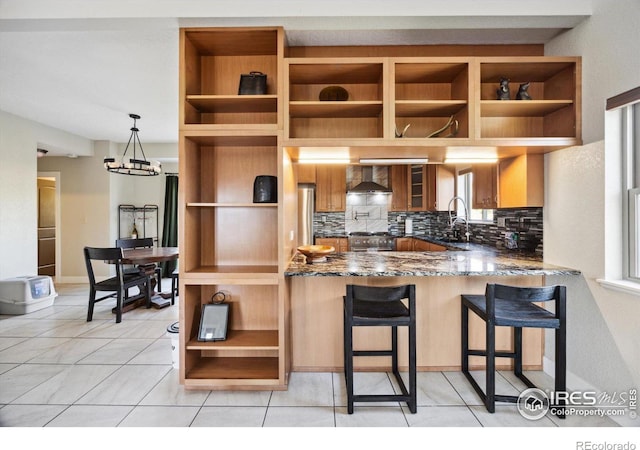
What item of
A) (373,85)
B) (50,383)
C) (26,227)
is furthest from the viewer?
(26,227)

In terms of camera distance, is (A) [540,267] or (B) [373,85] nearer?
(A) [540,267]

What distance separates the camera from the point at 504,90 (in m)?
2.44

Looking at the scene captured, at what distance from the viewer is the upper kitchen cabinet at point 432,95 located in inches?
91.4

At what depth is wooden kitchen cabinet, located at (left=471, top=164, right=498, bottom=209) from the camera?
3.20m

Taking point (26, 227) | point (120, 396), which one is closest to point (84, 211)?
point (26, 227)

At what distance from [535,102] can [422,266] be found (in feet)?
4.48

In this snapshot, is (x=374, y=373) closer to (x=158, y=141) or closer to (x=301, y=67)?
(x=301, y=67)

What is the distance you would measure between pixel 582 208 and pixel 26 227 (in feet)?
21.2

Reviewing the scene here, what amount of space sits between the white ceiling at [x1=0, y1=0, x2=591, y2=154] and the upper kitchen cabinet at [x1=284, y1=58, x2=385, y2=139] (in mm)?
267

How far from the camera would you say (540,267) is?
7.67 feet

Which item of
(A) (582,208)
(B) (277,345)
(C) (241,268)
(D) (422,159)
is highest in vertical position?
(D) (422,159)

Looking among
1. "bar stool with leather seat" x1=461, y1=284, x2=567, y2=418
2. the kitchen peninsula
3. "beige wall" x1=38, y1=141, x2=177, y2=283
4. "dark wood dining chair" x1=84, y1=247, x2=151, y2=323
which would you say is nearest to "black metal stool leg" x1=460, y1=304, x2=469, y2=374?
the kitchen peninsula

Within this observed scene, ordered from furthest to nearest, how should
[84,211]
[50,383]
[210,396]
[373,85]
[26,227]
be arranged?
[84,211] → [26,227] → [373,85] → [50,383] → [210,396]

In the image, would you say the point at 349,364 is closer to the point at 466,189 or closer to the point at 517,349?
the point at 517,349
